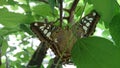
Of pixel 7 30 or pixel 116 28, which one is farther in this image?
pixel 7 30

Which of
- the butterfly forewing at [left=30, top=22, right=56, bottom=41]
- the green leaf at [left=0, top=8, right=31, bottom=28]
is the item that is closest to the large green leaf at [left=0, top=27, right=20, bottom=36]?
the green leaf at [left=0, top=8, right=31, bottom=28]

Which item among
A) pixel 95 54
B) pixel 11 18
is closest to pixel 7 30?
pixel 11 18

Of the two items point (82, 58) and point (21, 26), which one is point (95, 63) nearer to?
point (82, 58)

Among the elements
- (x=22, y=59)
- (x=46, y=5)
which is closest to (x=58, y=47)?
(x=46, y=5)

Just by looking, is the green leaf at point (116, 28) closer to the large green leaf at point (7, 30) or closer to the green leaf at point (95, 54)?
the green leaf at point (95, 54)

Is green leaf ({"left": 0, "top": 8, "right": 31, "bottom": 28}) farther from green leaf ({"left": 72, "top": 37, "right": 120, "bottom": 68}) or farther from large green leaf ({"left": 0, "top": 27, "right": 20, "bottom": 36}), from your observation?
green leaf ({"left": 72, "top": 37, "right": 120, "bottom": 68})

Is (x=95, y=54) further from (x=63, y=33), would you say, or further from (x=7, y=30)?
(x=7, y=30)
